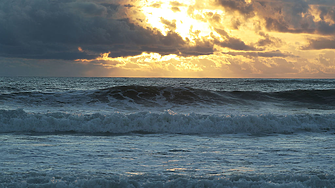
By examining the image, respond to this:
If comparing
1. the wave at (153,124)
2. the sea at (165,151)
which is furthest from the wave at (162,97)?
the sea at (165,151)

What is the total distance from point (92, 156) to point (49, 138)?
3.02 m

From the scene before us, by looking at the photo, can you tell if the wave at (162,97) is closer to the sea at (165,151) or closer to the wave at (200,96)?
the wave at (200,96)

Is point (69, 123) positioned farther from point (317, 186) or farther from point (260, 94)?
point (260, 94)

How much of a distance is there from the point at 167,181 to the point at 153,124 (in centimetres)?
609

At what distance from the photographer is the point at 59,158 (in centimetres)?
637

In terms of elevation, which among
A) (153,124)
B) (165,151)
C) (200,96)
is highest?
(200,96)

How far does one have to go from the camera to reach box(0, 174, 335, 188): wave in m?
4.78

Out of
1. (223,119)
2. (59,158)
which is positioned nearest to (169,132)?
(223,119)

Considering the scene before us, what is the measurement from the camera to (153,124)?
11.0 meters

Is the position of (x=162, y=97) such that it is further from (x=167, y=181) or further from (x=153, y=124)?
(x=167, y=181)

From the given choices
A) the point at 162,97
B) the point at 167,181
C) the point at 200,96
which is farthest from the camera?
the point at 200,96

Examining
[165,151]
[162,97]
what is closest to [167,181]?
[165,151]

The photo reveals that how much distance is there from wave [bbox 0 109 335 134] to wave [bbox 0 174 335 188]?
533cm

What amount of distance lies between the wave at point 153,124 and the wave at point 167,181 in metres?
5.33
